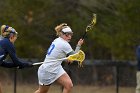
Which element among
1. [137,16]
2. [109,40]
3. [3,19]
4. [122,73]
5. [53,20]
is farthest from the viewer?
[53,20]

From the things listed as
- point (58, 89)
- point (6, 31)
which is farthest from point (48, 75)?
point (58, 89)

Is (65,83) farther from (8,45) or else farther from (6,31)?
(6,31)

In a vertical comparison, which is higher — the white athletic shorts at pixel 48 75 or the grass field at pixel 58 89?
the white athletic shorts at pixel 48 75

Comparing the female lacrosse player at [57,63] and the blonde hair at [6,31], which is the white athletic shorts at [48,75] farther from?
the blonde hair at [6,31]

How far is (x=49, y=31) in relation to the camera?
3394cm

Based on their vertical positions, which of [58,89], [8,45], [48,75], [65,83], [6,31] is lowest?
[58,89]

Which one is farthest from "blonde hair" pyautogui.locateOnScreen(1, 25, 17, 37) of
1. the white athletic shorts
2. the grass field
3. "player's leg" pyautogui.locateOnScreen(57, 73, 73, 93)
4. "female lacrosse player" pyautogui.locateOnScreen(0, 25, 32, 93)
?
the grass field

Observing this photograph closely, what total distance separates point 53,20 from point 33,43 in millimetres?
1764

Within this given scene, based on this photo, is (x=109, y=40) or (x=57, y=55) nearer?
(x=57, y=55)

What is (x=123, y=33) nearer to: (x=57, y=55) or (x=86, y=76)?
(x=86, y=76)

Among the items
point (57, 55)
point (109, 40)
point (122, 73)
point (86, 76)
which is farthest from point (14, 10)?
point (57, 55)

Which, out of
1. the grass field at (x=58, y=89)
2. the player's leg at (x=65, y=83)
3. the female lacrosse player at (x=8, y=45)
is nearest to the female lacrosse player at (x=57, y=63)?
the player's leg at (x=65, y=83)

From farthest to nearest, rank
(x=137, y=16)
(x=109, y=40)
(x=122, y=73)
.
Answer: (x=109, y=40)
(x=137, y=16)
(x=122, y=73)

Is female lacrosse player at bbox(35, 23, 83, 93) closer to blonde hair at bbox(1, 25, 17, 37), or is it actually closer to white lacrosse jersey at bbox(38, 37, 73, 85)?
white lacrosse jersey at bbox(38, 37, 73, 85)
